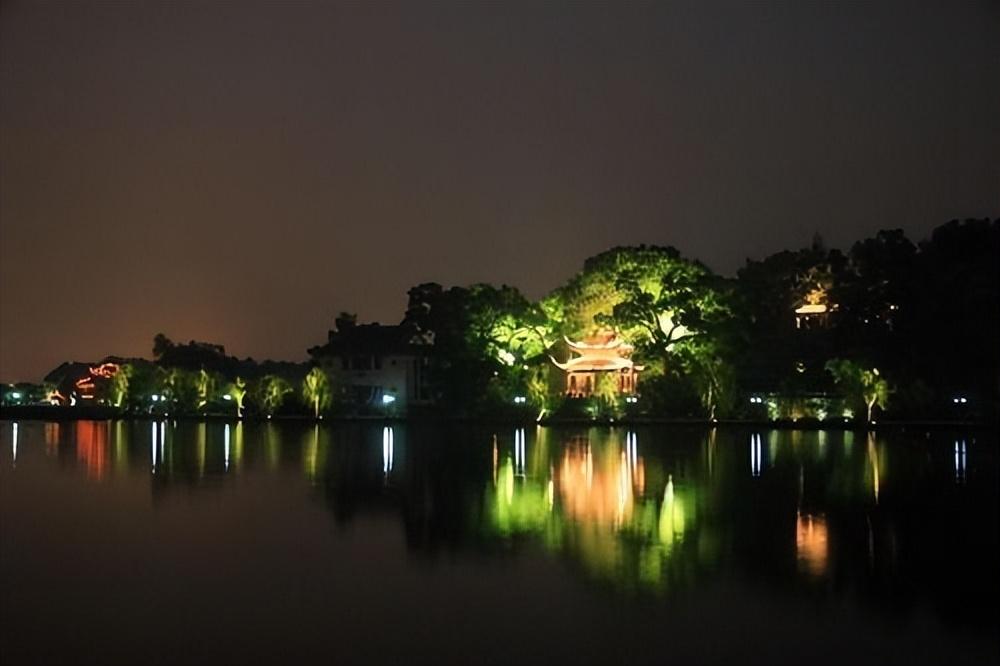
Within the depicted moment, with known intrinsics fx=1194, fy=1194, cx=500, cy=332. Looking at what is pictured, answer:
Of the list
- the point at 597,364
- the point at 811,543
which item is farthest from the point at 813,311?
the point at 811,543

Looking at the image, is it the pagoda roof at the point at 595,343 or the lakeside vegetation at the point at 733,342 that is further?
the pagoda roof at the point at 595,343

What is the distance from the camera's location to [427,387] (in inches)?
1594

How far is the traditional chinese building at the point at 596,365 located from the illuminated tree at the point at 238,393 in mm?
10780

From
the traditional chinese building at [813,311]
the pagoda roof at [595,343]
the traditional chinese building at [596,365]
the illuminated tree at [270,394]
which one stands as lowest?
the illuminated tree at [270,394]

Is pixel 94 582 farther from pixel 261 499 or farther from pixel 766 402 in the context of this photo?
pixel 766 402

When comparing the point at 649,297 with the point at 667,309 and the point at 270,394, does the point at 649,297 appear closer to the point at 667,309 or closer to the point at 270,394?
the point at 667,309

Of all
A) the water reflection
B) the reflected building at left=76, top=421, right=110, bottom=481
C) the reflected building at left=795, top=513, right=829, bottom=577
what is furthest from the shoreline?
the reflected building at left=795, top=513, right=829, bottom=577

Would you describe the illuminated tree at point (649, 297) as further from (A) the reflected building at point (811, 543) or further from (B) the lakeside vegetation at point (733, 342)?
(A) the reflected building at point (811, 543)

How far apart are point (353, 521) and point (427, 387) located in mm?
28893

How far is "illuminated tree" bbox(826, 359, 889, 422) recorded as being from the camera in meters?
27.8

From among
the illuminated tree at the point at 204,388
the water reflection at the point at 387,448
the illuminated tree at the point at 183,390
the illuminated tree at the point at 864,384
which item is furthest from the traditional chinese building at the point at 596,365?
Answer: the illuminated tree at the point at 183,390

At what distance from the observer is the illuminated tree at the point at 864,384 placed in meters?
27.8

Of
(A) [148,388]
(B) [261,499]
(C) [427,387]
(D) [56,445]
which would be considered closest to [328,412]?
(C) [427,387]

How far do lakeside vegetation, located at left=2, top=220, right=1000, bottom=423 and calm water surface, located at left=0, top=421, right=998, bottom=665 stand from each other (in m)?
9.04
